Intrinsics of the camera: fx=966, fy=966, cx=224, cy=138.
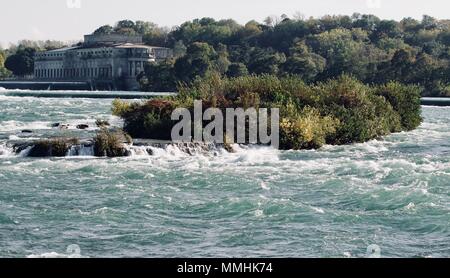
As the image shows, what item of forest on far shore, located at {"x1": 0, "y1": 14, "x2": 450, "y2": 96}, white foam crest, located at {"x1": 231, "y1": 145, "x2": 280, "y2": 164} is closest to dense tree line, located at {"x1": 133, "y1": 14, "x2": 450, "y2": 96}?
forest on far shore, located at {"x1": 0, "y1": 14, "x2": 450, "y2": 96}

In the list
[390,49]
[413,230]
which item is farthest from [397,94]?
[390,49]

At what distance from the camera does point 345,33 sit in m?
154

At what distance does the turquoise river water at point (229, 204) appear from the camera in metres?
24.0

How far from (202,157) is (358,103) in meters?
14.3

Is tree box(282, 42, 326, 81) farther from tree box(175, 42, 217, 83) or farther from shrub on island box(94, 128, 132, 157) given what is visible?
shrub on island box(94, 128, 132, 157)

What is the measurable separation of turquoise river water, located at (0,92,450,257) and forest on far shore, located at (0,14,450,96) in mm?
61630

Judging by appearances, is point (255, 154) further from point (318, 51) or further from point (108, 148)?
point (318, 51)

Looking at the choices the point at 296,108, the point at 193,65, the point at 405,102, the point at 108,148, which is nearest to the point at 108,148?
the point at 108,148

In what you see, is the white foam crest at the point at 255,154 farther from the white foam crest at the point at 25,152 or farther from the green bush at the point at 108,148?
the white foam crest at the point at 25,152

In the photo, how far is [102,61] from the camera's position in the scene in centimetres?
17588

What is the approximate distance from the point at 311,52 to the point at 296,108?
9500 centimetres

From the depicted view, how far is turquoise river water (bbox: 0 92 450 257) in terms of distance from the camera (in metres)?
24.0
